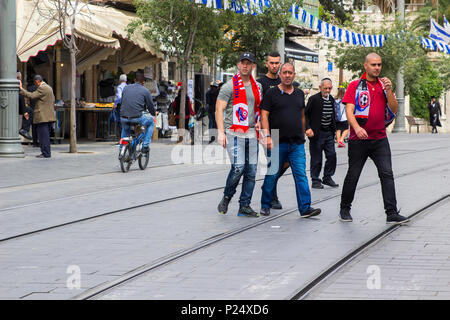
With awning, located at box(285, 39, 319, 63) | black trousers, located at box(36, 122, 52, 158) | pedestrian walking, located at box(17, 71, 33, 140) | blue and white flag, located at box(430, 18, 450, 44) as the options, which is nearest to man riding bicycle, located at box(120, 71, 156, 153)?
black trousers, located at box(36, 122, 52, 158)

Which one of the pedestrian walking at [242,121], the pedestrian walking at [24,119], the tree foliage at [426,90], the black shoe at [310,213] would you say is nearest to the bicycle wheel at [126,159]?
the pedestrian walking at [24,119]

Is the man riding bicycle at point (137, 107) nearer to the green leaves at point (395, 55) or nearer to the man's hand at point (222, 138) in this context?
the man's hand at point (222, 138)

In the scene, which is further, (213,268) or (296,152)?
(296,152)

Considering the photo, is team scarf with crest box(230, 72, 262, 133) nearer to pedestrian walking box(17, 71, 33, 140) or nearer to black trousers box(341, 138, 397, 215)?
black trousers box(341, 138, 397, 215)

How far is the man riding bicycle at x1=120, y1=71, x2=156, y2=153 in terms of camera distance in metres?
16.3

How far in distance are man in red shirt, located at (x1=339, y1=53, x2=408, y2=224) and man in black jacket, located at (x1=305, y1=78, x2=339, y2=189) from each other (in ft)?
13.3

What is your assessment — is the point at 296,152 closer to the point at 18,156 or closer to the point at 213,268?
the point at 213,268

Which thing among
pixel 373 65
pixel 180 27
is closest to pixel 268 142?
pixel 373 65

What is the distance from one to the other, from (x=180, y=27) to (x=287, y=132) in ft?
55.1

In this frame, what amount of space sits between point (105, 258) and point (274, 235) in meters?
1.93

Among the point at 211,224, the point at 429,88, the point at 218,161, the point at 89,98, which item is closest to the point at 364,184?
the point at 211,224

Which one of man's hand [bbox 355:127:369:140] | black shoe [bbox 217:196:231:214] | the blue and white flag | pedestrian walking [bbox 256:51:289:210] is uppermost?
the blue and white flag

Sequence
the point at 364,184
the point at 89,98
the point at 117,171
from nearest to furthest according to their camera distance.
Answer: the point at 364,184 → the point at 117,171 → the point at 89,98

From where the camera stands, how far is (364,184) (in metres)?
13.6
